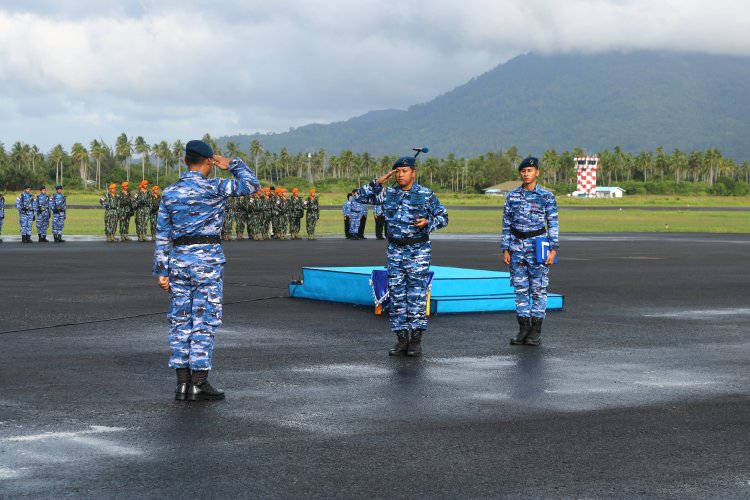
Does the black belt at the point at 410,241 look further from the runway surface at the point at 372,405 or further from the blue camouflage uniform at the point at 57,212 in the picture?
the blue camouflage uniform at the point at 57,212

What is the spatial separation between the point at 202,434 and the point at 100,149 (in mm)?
190417

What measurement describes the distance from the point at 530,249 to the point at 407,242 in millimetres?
1728

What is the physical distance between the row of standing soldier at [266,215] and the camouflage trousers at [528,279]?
26219 mm

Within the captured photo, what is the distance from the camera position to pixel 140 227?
1380 inches

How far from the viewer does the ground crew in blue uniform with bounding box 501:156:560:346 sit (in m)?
11.5

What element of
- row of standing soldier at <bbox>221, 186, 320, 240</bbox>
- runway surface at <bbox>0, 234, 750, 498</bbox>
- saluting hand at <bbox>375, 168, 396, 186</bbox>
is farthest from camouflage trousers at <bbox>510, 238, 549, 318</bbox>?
row of standing soldier at <bbox>221, 186, 320, 240</bbox>

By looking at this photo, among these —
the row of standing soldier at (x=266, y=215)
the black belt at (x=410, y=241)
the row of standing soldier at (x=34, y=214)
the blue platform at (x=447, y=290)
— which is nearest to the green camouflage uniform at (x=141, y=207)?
the row of standing soldier at (x=34, y=214)

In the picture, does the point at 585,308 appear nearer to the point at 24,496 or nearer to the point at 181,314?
the point at 181,314

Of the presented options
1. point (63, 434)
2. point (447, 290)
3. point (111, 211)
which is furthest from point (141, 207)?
point (63, 434)

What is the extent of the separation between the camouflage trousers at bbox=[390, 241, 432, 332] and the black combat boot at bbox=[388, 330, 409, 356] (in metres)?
0.05

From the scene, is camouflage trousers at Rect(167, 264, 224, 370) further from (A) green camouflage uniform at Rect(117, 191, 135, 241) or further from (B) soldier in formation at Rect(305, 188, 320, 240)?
(B) soldier in formation at Rect(305, 188, 320, 240)

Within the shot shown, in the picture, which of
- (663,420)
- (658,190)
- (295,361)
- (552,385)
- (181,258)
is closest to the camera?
(663,420)

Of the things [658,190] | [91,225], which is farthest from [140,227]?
[658,190]

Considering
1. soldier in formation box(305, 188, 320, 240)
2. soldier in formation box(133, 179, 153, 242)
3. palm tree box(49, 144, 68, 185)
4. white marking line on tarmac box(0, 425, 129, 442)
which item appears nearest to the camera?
white marking line on tarmac box(0, 425, 129, 442)
